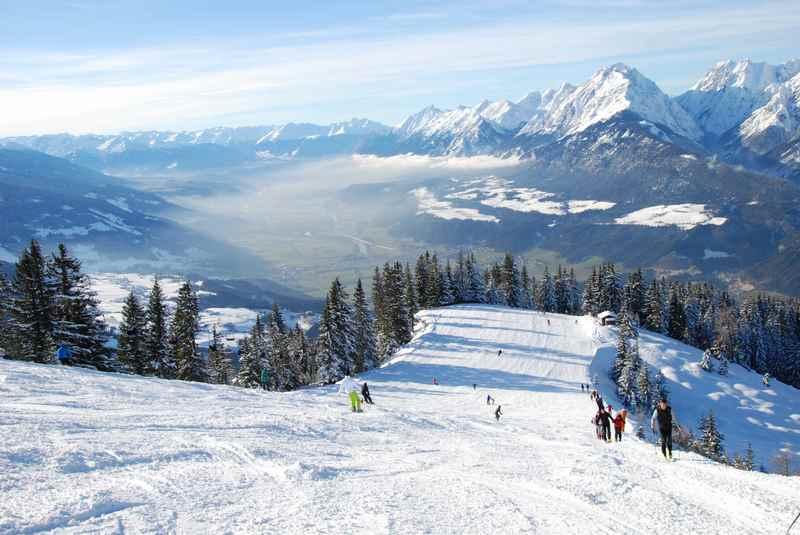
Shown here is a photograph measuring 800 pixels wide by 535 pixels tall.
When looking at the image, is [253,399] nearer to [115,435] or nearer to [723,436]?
[115,435]

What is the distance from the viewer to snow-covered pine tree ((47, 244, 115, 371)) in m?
37.9

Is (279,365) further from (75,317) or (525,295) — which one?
(525,295)

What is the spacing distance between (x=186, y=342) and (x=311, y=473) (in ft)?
127

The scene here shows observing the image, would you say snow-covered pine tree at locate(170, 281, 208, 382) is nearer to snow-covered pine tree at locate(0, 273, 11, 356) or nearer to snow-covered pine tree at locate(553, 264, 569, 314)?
snow-covered pine tree at locate(0, 273, 11, 356)

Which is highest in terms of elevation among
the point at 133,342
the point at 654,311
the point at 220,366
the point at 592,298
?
the point at 133,342

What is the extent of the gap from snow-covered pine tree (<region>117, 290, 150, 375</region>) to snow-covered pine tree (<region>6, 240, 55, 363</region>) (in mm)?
5826

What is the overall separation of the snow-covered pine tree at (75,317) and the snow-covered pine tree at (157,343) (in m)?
4.70

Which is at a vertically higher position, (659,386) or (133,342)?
(133,342)

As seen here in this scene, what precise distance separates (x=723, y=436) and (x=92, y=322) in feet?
211

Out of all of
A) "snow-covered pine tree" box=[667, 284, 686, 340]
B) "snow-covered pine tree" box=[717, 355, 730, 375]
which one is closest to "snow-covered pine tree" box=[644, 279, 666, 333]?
"snow-covered pine tree" box=[667, 284, 686, 340]

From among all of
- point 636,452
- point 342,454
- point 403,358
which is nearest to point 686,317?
point 403,358

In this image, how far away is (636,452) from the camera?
1886 centimetres

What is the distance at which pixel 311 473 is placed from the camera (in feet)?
40.7

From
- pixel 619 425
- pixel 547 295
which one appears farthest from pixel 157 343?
pixel 547 295
